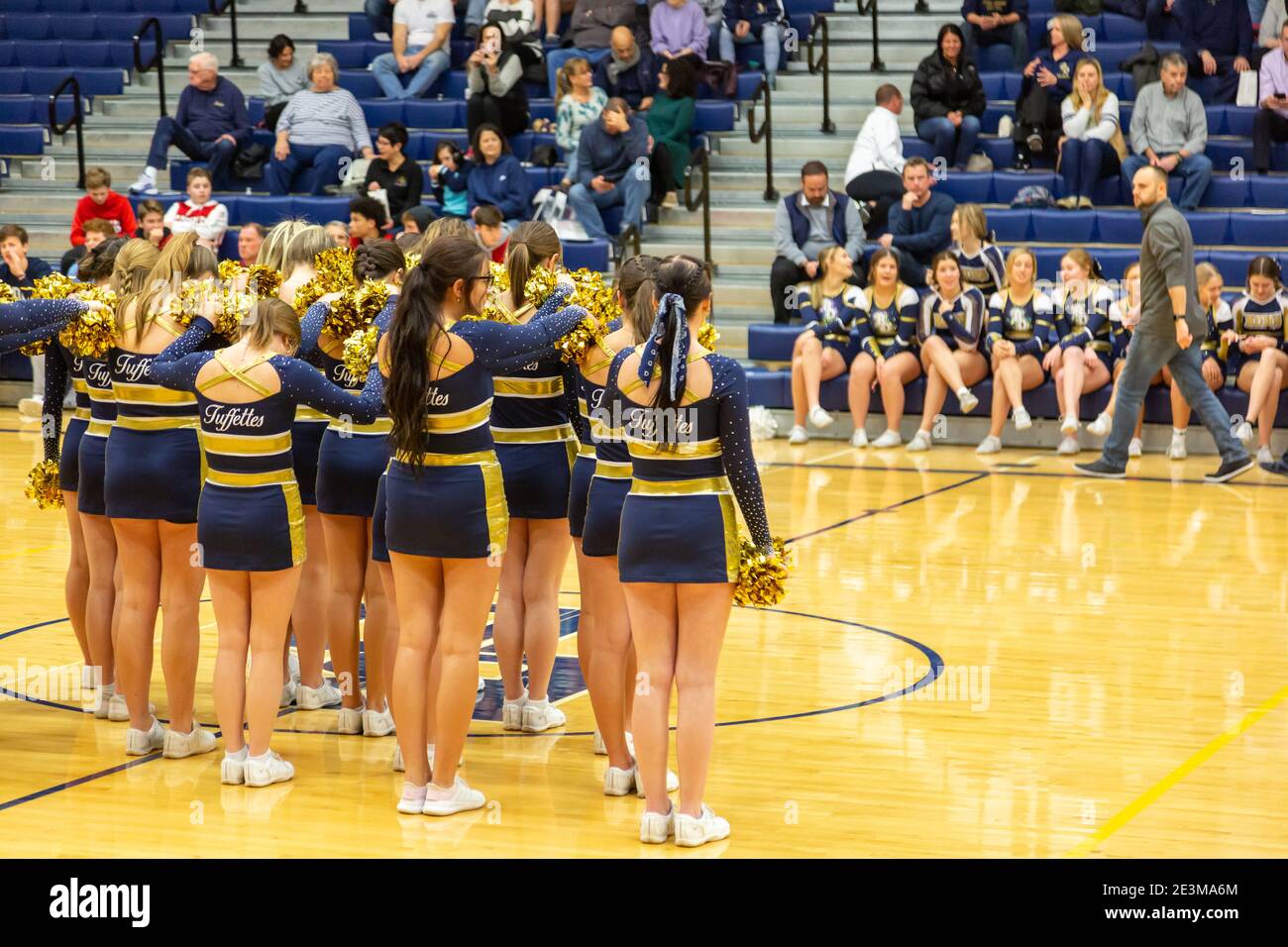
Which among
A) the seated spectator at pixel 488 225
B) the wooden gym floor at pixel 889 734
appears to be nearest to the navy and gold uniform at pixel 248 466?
the wooden gym floor at pixel 889 734

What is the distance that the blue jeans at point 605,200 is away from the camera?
14.1 metres

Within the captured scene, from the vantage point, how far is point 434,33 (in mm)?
16281

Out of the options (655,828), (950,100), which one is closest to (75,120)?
(950,100)

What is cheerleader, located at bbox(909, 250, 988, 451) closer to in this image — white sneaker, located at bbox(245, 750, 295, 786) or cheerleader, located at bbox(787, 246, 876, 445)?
cheerleader, located at bbox(787, 246, 876, 445)

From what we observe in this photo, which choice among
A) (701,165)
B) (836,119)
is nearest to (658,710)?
(701,165)

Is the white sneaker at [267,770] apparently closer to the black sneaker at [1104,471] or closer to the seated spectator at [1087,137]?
the black sneaker at [1104,471]

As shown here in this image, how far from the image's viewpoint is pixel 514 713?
20.0 feet

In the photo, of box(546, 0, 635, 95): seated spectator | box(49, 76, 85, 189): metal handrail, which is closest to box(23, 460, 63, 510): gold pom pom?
box(546, 0, 635, 95): seated spectator

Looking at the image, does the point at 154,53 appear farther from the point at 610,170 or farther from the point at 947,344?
the point at 947,344

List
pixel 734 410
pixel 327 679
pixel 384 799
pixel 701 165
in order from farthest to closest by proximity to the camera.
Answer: pixel 701 165, pixel 327 679, pixel 384 799, pixel 734 410

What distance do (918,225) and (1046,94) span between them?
1.71 meters

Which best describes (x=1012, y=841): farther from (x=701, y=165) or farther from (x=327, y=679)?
(x=701, y=165)

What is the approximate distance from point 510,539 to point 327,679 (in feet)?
3.81

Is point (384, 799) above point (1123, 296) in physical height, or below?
below
